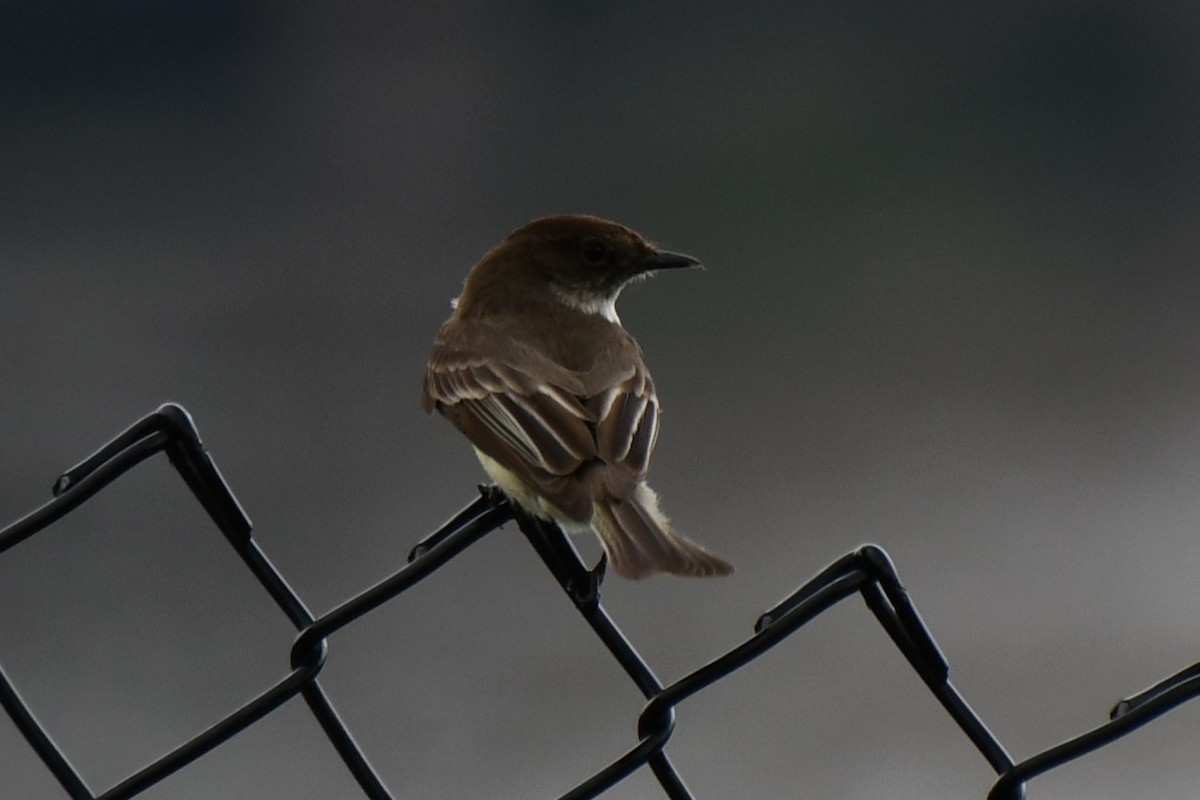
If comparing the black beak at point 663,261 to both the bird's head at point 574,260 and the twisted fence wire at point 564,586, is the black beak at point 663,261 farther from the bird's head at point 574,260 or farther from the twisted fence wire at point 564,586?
the twisted fence wire at point 564,586

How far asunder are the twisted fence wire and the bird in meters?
0.45

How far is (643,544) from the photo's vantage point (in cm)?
357

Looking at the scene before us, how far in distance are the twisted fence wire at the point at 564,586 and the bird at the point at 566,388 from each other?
0.45 metres

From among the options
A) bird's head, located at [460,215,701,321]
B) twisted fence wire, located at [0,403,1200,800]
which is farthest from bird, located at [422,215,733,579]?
twisted fence wire, located at [0,403,1200,800]

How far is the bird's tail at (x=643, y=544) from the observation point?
3.38m

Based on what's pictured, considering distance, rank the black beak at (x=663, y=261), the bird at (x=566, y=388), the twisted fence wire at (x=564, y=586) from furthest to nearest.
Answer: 1. the black beak at (x=663, y=261)
2. the bird at (x=566, y=388)
3. the twisted fence wire at (x=564, y=586)

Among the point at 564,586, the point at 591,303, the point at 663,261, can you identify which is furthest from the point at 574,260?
the point at 564,586

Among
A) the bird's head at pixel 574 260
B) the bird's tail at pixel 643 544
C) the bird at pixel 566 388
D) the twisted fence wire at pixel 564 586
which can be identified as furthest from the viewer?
the bird's head at pixel 574 260

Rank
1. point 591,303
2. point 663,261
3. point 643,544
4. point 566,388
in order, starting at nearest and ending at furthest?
point 643,544 → point 566,388 → point 663,261 → point 591,303

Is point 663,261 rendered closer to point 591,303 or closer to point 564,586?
point 591,303

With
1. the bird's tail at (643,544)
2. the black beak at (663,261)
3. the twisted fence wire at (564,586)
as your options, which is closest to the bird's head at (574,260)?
the black beak at (663,261)

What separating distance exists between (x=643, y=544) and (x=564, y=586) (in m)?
0.44

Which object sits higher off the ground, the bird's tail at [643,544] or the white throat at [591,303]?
the white throat at [591,303]

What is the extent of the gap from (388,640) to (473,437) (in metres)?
4.50
